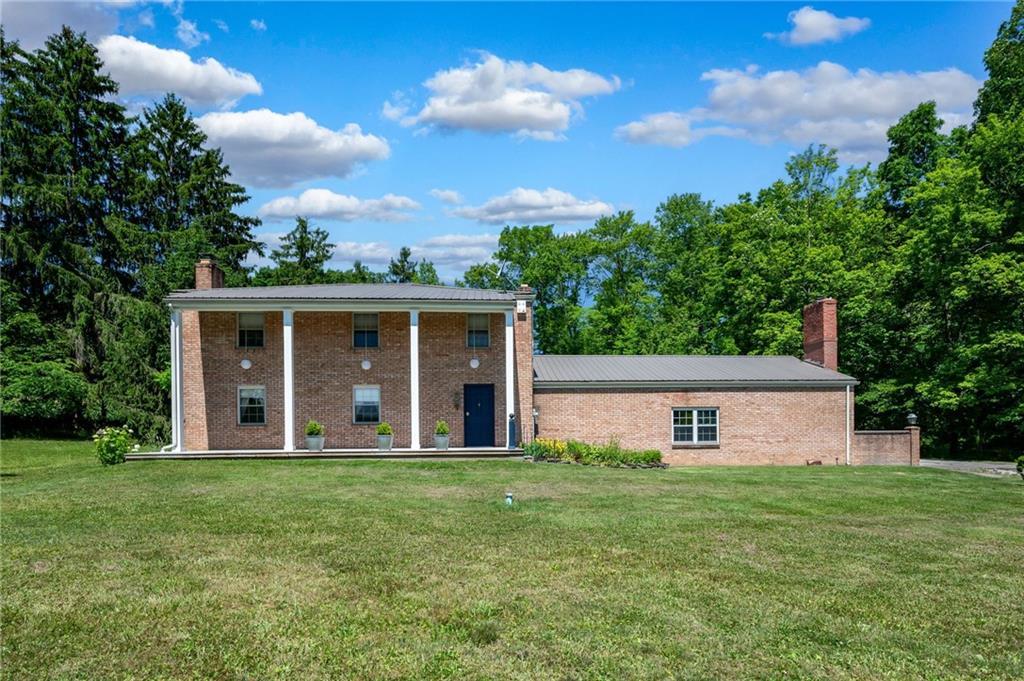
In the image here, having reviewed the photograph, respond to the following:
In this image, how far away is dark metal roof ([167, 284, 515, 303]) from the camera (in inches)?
976

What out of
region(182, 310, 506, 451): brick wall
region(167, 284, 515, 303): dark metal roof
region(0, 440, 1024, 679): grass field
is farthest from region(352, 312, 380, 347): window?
region(0, 440, 1024, 679): grass field

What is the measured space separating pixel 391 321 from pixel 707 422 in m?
11.8

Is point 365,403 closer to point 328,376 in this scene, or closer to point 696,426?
point 328,376

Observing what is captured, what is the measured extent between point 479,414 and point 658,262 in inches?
1047

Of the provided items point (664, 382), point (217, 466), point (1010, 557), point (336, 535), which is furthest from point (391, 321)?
point (1010, 557)

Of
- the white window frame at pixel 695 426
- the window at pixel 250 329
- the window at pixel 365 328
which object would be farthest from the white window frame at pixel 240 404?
the white window frame at pixel 695 426

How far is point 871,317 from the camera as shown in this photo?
111 ft

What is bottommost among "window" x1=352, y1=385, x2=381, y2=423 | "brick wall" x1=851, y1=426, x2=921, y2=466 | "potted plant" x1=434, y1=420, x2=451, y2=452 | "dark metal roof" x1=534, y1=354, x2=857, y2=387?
"brick wall" x1=851, y1=426, x2=921, y2=466

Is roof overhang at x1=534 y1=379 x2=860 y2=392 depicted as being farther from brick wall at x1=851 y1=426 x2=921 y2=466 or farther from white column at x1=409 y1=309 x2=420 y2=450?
white column at x1=409 y1=309 x2=420 y2=450

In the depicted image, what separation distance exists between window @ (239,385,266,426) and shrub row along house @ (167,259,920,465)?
35 millimetres

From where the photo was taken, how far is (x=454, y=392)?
86.4 feet

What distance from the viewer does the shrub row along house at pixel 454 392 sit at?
25703 millimetres

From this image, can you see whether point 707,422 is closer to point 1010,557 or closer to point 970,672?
point 1010,557

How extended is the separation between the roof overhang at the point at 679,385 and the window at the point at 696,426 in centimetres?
87
